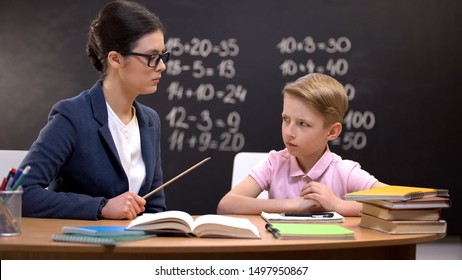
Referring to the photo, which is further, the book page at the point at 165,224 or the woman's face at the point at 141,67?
the woman's face at the point at 141,67

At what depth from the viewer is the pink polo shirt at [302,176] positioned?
230 centimetres

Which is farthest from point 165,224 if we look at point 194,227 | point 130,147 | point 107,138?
point 130,147

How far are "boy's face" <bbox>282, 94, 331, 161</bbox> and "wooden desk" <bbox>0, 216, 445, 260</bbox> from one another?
53cm

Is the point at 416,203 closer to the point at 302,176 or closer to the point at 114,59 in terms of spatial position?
the point at 302,176

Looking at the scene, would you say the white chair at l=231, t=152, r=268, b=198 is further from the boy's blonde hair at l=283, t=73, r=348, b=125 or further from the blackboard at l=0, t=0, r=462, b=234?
the blackboard at l=0, t=0, r=462, b=234

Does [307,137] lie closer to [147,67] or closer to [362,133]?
[147,67]

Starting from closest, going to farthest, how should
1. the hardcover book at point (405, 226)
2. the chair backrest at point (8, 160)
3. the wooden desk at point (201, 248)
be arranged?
the wooden desk at point (201, 248)
the hardcover book at point (405, 226)
the chair backrest at point (8, 160)

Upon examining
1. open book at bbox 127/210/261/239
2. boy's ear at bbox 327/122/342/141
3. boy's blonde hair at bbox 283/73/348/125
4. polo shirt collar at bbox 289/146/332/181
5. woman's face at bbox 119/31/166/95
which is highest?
woman's face at bbox 119/31/166/95

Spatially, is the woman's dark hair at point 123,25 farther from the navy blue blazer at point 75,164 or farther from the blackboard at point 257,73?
the blackboard at point 257,73

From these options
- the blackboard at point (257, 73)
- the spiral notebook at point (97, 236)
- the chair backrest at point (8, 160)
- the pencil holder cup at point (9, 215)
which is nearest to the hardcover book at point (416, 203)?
the spiral notebook at point (97, 236)

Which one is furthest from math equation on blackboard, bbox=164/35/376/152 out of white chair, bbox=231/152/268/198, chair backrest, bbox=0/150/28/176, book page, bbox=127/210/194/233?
book page, bbox=127/210/194/233

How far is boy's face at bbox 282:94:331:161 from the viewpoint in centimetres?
222

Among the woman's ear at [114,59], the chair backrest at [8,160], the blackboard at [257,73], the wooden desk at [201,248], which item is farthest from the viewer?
the blackboard at [257,73]

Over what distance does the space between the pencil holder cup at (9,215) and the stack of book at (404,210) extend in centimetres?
85
